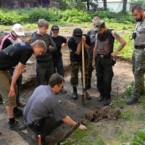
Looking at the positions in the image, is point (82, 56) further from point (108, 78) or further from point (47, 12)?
point (47, 12)

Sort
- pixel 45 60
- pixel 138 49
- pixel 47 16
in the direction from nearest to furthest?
1. pixel 138 49
2. pixel 45 60
3. pixel 47 16

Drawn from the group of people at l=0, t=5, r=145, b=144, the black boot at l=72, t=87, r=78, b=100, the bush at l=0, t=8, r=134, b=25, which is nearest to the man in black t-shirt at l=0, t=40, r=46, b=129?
the group of people at l=0, t=5, r=145, b=144

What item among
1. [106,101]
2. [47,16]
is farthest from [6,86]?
[47,16]

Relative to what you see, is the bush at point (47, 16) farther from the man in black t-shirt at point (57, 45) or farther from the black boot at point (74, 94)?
the black boot at point (74, 94)

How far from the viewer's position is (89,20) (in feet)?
80.6

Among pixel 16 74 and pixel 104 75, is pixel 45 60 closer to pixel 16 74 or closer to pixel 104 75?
pixel 104 75

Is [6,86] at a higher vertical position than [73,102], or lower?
higher

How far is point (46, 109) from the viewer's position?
452 cm

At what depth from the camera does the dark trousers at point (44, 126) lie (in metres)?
4.68

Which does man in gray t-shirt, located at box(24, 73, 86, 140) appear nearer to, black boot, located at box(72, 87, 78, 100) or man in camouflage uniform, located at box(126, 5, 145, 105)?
man in camouflage uniform, located at box(126, 5, 145, 105)

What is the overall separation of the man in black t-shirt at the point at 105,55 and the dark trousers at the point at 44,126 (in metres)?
2.23

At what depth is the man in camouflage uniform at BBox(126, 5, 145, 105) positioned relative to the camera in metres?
5.81

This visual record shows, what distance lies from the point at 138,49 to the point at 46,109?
99.8 inches

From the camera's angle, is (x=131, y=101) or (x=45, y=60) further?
(x=45, y=60)
